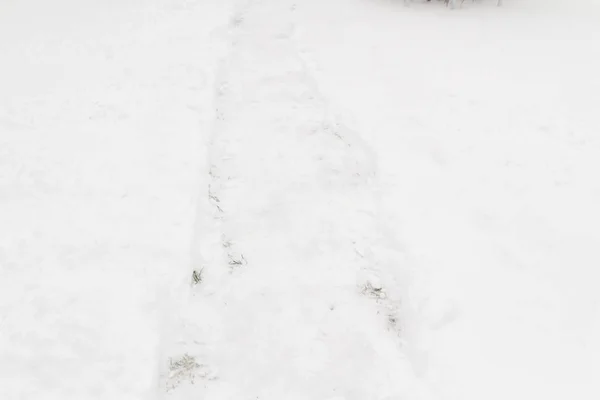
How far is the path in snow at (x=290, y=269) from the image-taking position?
4.25 m

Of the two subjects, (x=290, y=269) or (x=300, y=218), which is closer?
(x=290, y=269)

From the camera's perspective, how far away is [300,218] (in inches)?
230

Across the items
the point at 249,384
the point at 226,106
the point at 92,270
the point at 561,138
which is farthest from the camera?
the point at 226,106

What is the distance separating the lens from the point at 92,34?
1014 centimetres

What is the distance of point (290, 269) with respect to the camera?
5.22m

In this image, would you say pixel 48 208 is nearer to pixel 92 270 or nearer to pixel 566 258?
pixel 92 270

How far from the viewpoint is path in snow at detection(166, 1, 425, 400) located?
4.25 m

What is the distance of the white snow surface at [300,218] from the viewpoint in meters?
4.25

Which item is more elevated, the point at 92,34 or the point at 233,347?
the point at 92,34

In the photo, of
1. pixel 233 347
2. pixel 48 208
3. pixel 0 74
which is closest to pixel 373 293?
pixel 233 347

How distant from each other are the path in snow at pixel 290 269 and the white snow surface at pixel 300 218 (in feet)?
0.08

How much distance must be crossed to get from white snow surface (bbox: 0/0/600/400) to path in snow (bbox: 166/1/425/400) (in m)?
0.02

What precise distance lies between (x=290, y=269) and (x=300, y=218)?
0.80 m

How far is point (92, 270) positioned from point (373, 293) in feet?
8.92
